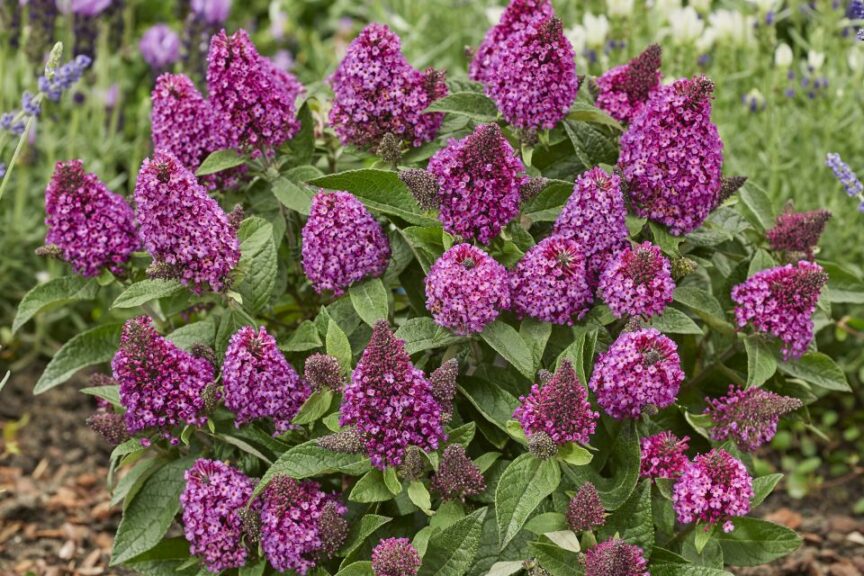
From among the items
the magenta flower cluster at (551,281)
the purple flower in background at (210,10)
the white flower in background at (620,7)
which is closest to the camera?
the magenta flower cluster at (551,281)

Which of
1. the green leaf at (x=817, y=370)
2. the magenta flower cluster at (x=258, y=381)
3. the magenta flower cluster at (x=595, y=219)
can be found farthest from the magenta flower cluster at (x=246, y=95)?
the green leaf at (x=817, y=370)

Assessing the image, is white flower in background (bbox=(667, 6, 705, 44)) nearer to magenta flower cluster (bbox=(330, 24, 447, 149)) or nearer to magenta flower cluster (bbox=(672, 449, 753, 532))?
magenta flower cluster (bbox=(330, 24, 447, 149))

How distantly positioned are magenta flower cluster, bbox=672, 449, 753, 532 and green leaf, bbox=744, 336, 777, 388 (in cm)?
27

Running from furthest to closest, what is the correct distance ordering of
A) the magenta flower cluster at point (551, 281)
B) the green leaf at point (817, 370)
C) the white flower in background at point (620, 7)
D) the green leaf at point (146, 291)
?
the white flower in background at point (620, 7), the green leaf at point (817, 370), the green leaf at point (146, 291), the magenta flower cluster at point (551, 281)

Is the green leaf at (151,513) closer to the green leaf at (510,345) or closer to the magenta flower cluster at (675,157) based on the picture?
the green leaf at (510,345)

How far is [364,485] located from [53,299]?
998mm

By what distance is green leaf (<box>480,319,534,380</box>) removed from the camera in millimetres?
2270

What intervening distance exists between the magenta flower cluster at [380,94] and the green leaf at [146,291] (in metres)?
0.58

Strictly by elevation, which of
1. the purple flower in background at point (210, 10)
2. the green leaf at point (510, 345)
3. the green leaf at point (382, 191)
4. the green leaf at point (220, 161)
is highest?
the green leaf at point (220, 161)

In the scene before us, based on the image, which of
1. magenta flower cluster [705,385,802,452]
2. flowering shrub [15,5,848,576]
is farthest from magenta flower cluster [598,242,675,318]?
magenta flower cluster [705,385,802,452]

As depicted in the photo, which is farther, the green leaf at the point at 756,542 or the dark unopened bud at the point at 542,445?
the green leaf at the point at 756,542

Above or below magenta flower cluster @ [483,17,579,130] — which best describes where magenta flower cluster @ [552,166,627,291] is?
below

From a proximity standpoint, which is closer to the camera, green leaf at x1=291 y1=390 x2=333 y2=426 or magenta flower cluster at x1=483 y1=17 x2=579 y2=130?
green leaf at x1=291 y1=390 x2=333 y2=426

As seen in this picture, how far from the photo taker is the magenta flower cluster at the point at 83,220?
2535mm
